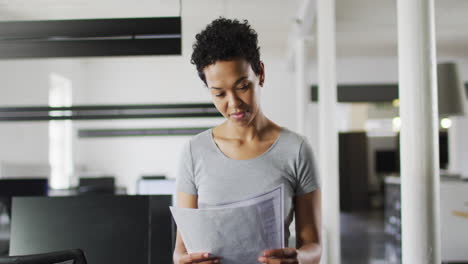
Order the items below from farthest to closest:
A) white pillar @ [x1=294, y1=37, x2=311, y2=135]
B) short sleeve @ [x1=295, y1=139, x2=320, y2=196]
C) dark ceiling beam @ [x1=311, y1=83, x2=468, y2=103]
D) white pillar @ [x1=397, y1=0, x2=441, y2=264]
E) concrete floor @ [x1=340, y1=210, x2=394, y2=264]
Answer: dark ceiling beam @ [x1=311, y1=83, x2=468, y2=103] < white pillar @ [x1=294, y1=37, x2=311, y2=135] < concrete floor @ [x1=340, y1=210, x2=394, y2=264] < white pillar @ [x1=397, y1=0, x2=441, y2=264] < short sleeve @ [x1=295, y1=139, x2=320, y2=196]

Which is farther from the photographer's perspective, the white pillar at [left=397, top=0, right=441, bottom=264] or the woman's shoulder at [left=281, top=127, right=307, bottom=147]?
the white pillar at [left=397, top=0, right=441, bottom=264]

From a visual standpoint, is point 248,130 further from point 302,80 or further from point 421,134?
point 302,80

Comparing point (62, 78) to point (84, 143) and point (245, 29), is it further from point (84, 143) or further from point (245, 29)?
point (245, 29)

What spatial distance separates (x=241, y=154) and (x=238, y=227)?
23cm

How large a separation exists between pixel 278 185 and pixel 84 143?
9354 millimetres

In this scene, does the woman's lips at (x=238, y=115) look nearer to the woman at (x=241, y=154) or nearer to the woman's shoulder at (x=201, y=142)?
the woman at (x=241, y=154)

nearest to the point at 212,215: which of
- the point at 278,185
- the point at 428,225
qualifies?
the point at 278,185

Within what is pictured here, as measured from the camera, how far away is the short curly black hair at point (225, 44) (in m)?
1.22

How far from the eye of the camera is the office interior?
5660mm

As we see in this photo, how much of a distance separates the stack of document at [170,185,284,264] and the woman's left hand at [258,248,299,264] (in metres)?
0.03

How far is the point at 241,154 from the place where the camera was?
1.30m

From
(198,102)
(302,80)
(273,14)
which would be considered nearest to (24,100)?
(198,102)

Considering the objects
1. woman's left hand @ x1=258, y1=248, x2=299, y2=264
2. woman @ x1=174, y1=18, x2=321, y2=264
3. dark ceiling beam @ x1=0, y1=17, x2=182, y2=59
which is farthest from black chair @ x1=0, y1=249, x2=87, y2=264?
dark ceiling beam @ x1=0, y1=17, x2=182, y2=59

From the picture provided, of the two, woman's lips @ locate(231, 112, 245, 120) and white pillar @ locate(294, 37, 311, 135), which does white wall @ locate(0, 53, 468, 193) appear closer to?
white pillar @ locate(294, 37, 311, 135)
